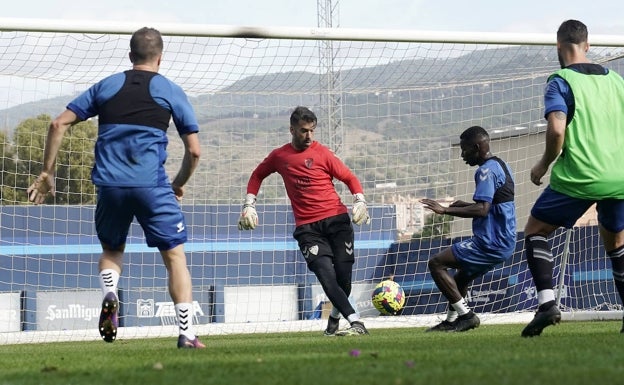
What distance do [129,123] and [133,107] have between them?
106 millimetres

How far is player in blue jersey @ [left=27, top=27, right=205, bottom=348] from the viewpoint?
7.11 m

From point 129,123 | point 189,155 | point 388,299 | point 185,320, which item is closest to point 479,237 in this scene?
point 189,155

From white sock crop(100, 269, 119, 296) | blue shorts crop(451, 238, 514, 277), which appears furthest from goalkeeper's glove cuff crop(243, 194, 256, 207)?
white sock crop(100, 269, 119, 296)

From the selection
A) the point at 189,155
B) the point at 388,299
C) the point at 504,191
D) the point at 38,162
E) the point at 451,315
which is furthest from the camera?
the point at 38,162

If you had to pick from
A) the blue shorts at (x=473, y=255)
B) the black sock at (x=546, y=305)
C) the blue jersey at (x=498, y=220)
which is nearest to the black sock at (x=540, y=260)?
the black sock at (x=546, y=305)

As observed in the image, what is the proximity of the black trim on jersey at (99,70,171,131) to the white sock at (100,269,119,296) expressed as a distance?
3.31 ft

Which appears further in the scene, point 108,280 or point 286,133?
point 286,133

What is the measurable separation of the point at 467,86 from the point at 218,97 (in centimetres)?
361

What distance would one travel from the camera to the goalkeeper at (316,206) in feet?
32.6

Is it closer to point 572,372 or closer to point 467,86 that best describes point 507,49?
point 467,86

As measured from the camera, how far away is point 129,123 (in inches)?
281

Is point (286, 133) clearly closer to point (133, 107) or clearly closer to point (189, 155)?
point (189, 155)

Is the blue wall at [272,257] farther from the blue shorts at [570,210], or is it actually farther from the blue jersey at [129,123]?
the blue jersey at [129,123]

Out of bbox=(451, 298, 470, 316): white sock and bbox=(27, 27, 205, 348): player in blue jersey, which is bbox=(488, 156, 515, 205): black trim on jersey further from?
bbox=(27, 27, 205, 348): player in blue jersey
